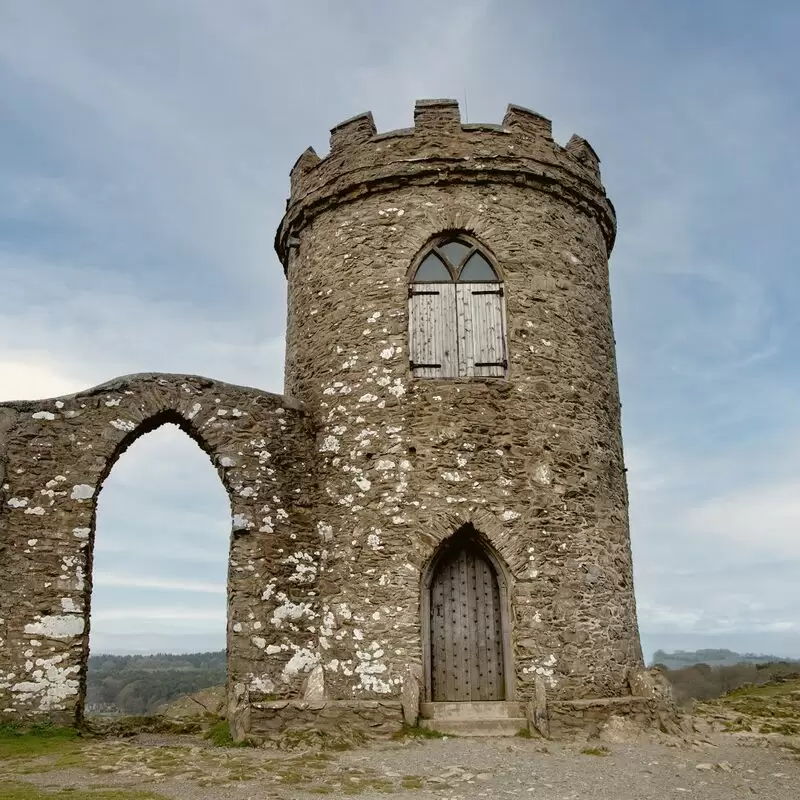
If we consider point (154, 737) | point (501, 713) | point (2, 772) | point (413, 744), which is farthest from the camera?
point (154, 737)

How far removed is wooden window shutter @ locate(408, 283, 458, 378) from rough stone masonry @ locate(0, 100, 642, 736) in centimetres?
20

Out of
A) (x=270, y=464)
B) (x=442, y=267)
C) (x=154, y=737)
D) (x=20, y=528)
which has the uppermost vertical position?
(x=442, y=267)

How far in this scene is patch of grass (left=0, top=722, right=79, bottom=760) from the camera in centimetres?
848

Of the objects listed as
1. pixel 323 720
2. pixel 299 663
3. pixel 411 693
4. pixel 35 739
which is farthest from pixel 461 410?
pixel 35 739

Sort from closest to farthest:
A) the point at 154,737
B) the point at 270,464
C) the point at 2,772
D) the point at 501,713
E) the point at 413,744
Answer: the point at 2,772
the point at 413,744
the point at 501,713
the point at 154,737
the point at 270,464

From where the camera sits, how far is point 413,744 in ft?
28.5

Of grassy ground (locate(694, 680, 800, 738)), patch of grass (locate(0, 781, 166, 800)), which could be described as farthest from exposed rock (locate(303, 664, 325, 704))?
grassy ground (locate(694, 680, 800, 738))

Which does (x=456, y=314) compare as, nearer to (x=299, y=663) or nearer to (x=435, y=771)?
(x=299, y=663)

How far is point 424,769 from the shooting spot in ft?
24.3

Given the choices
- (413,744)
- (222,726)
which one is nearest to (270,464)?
(222,726)

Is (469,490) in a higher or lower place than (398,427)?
lower

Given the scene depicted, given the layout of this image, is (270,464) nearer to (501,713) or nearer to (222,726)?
(222,726)

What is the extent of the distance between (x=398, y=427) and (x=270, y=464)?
182 cm

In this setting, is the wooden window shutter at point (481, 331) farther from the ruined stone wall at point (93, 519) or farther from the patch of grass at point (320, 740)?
the patch of grass at point (320, 740)
